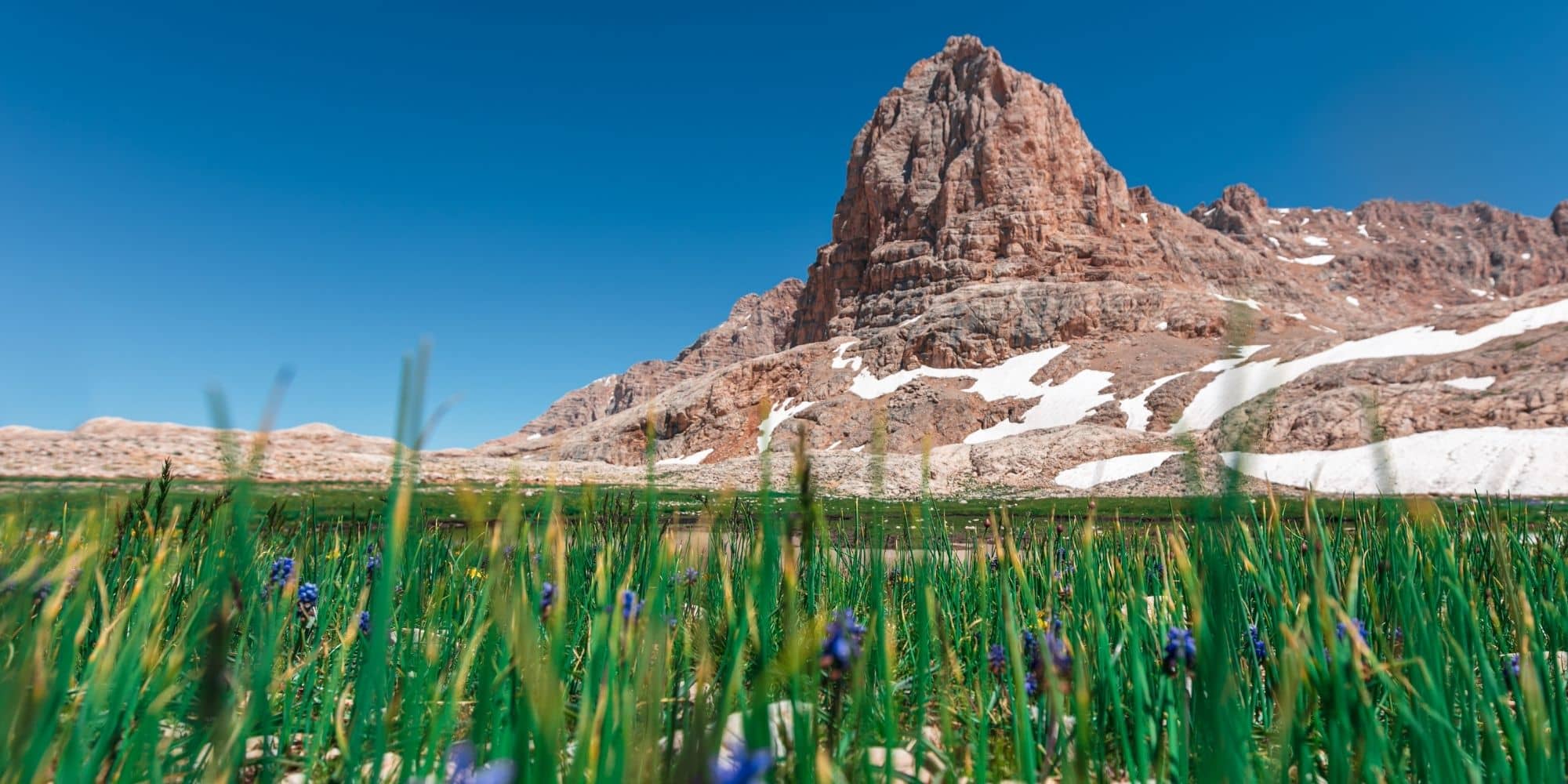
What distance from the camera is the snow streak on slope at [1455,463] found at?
17312mm

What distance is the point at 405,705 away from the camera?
1.34 m

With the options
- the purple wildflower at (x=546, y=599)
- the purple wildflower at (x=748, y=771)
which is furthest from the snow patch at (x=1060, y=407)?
the purple wildflower at (x=748, y=771)

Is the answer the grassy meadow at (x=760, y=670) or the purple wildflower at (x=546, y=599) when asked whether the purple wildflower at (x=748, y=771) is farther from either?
the purple wildflower at (x=546, y=599)

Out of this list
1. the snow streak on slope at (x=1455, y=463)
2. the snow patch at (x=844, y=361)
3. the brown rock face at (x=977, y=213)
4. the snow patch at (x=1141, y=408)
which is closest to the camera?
the snow streak on slope at (x=1455, y=463)

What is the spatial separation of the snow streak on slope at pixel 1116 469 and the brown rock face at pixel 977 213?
4004 cm

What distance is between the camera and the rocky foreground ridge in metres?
20.0

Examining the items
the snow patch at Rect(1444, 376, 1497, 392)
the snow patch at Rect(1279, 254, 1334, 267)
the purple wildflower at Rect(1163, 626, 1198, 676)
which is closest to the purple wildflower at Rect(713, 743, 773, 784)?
the purple wildflower at Rect(1163, 626, 1198, 676)

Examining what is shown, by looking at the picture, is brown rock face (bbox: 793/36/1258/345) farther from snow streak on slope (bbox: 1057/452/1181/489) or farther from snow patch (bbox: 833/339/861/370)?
snow streak on slope (bbox: 1057/452/1181/489)

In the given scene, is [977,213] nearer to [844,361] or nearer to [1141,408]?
[844,361]

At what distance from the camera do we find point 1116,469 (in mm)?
25047

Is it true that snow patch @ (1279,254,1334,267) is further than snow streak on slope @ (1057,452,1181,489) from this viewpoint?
Yes

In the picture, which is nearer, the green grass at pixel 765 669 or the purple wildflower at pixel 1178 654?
the green grass at pixel 765 669

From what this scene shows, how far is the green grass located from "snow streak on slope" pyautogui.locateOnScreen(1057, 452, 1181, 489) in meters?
22.5

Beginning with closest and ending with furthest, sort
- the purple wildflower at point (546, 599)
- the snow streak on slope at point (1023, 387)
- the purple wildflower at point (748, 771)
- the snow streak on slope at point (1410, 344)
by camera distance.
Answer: the purple wildflower at point (748, 771) → the purple wildflower at point (546, 599) → the snow streak on slope at point (1410, 344) → the snow streak on slope at point (1023, 387)
